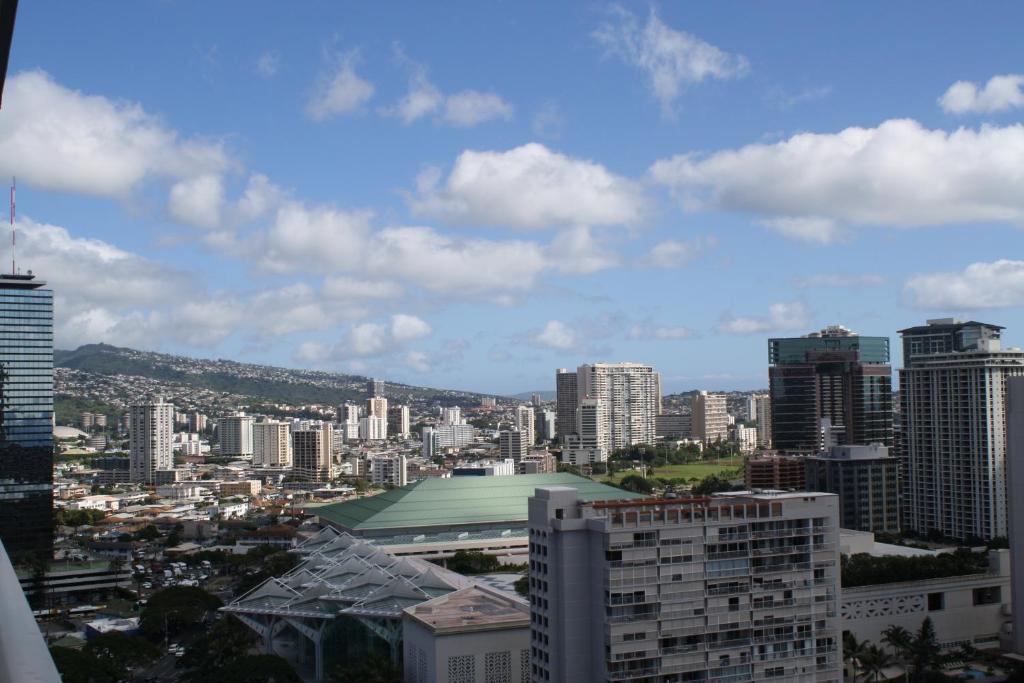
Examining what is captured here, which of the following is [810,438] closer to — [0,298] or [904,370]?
[904,370]

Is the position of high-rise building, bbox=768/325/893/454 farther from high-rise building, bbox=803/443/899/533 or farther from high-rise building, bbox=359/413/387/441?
high-rise building, bbox=359/413/387/441

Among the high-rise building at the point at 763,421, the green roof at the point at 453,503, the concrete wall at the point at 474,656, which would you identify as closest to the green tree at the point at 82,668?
the concrete wall at the point at 474,656

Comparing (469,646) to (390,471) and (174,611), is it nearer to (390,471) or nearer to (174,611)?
(174,611)

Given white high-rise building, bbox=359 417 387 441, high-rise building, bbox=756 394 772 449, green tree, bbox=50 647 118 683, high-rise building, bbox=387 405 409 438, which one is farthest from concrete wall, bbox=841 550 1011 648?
high-rise building, bbox=387 405 409 438

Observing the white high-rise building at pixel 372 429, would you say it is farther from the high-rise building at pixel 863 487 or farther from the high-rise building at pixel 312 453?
the high-rise building at pixel 863 487

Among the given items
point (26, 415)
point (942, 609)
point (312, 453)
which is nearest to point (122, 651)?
point (26, 415)

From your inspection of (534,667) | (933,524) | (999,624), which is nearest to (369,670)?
(534,667)
